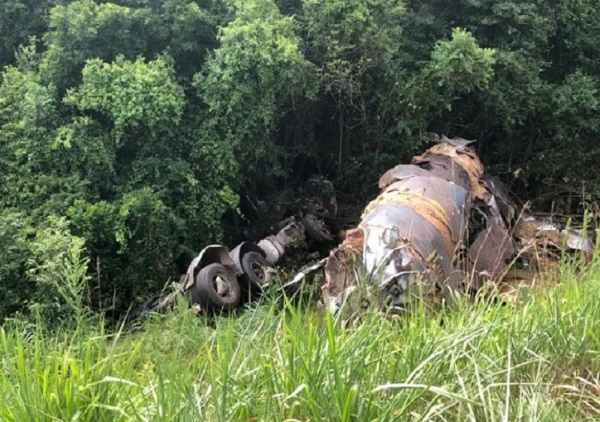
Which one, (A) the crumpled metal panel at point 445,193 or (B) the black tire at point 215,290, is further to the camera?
(B) the black tire at point 215,290

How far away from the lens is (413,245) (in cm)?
464

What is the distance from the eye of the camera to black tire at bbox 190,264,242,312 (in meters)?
6.46

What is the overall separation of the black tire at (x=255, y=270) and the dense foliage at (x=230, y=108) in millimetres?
Answer: 1166

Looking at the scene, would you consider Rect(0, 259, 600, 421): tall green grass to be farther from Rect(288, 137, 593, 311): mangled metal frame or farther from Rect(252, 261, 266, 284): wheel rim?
Rect(252, 261, 266, 284): wheel rim

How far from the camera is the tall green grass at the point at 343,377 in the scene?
1.84 meters

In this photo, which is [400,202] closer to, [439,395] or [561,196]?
[439,395]

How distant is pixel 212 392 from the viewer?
Answer: 1.88 metres

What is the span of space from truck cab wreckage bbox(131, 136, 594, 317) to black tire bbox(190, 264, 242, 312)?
0.04 feet

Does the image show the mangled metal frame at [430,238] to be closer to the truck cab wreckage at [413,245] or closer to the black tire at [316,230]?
the truck cab wreckage at [413,245]

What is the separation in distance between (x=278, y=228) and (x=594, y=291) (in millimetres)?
6794

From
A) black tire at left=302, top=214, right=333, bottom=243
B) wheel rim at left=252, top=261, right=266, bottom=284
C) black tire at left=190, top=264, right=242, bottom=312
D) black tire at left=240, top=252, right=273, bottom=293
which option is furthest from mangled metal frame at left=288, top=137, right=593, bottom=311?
black tire at left=302, top=214, right=333, bottom=243

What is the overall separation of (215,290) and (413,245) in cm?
272

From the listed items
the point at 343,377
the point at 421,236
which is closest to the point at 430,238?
the point at 421,236

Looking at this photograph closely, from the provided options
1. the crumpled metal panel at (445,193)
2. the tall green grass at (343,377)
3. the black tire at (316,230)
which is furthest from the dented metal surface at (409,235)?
the black tire at (316,230)
